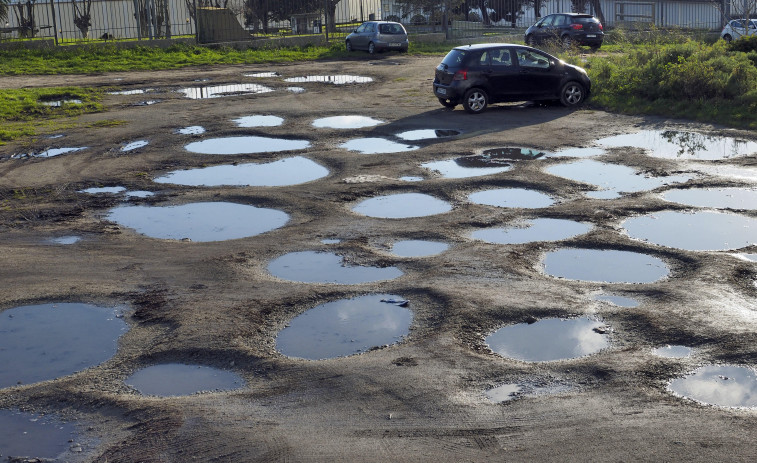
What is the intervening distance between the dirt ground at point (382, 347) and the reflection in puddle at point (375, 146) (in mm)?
774

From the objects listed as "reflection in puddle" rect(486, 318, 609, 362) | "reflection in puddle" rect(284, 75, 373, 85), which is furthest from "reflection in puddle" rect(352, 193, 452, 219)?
"reflection in puddle" rect(284, 75, 373, 85)

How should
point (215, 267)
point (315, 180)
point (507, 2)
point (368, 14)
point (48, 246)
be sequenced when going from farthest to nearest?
point (507, 2)
point (368, 14)
point (315, 180)
point (48, 246)
point (215, 267)

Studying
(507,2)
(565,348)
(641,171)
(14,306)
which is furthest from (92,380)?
(507,2)

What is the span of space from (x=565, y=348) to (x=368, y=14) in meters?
43.4

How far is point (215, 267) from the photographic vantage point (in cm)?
946

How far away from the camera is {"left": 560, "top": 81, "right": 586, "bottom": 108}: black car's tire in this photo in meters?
21.1

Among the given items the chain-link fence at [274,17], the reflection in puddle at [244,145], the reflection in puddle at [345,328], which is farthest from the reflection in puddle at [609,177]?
the chain-link fence at [274,17]

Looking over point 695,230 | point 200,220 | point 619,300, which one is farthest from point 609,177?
point 200,220

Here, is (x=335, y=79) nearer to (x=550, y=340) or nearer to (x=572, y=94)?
(x=572, y=94)

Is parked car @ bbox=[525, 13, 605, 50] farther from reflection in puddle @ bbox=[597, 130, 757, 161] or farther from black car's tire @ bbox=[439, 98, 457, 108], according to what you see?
reflection in puddle @ bbox=[597, 130, 757, 161]

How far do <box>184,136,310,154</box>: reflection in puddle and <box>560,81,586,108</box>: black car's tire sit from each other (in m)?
7.59

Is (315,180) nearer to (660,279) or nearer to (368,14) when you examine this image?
(660,279)

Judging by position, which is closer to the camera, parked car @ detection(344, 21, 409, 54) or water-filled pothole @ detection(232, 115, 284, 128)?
water-filled pothole @ detection(232, 115, 284, 128)

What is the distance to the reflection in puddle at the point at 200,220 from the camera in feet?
36.0
